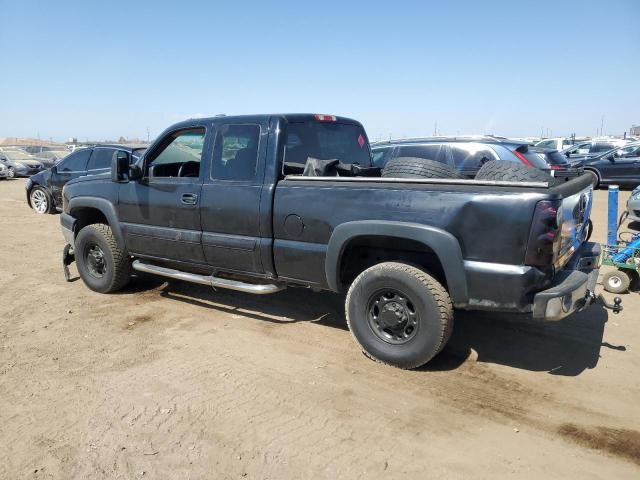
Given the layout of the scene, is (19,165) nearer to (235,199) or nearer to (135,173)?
(135,173)

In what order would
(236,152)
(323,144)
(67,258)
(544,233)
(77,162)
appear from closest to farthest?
1. (544,233)
2. (236,152)
3. (323,144)
4. (67,258)
5. (77,162)

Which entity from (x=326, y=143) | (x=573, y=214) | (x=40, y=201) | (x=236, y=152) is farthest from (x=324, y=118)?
(x=40, y=201)

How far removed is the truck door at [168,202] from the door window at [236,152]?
0.21 m

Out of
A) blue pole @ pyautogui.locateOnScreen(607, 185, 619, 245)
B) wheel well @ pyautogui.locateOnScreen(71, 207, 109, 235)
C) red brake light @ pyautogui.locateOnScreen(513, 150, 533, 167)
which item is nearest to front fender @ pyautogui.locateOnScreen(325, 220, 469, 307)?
wheel well @ pyautogui.locateOnScreen(71, 207, 109, 235)

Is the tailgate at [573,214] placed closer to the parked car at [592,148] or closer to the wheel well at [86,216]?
the wheel well at [86,216]

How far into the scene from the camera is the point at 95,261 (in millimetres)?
5770

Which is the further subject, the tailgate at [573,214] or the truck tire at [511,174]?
the truck tire at [511,174]

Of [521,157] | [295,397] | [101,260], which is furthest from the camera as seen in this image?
[521,157]

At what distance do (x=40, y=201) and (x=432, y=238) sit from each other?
11907 millimetres

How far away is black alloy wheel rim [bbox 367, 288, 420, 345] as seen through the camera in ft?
12.2

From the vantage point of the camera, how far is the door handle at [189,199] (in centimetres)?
468

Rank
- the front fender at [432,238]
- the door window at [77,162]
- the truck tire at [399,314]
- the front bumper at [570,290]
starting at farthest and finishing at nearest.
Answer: the door window at [77,162], the truck tire at [399,314], the front fender at [432,238], the front bumper at [570,290]

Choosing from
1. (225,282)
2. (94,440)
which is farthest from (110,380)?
(225,282)

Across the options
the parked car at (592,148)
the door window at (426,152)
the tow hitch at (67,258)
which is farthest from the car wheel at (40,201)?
the parked car at (592,148)
